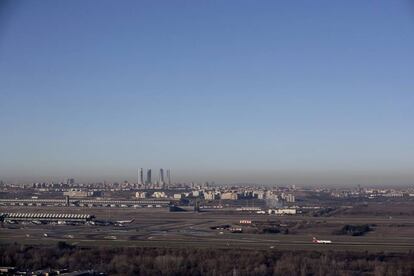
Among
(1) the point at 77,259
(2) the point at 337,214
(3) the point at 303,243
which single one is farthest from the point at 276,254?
(2) the point at 337,214

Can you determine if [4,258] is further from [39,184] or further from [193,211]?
[39,184]

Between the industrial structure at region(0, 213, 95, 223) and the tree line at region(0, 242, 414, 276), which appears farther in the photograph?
the industrial structure at region(0, 213, 95, 223)

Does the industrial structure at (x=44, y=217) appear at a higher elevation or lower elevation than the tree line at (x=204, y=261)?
higher

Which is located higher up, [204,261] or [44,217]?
[44,217]

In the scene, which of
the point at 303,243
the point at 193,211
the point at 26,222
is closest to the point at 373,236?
the point at 303,243

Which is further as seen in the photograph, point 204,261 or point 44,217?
point 44,217

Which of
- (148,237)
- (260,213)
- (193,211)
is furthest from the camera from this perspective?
(193,211)

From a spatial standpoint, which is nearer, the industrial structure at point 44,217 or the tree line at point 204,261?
the tree line at point 204,261

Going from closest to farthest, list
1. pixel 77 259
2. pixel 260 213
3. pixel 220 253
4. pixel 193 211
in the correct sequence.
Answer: pixel 77 259 → pixel 220 253 → pixel 260 213 → pixel 193 211

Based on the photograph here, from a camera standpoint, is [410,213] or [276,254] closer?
[276,254]

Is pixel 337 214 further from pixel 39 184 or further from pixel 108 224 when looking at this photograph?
pixel 39 184

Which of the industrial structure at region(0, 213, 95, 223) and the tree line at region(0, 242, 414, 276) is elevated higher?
the industrial structure at region(0, 213, 95, 223)
